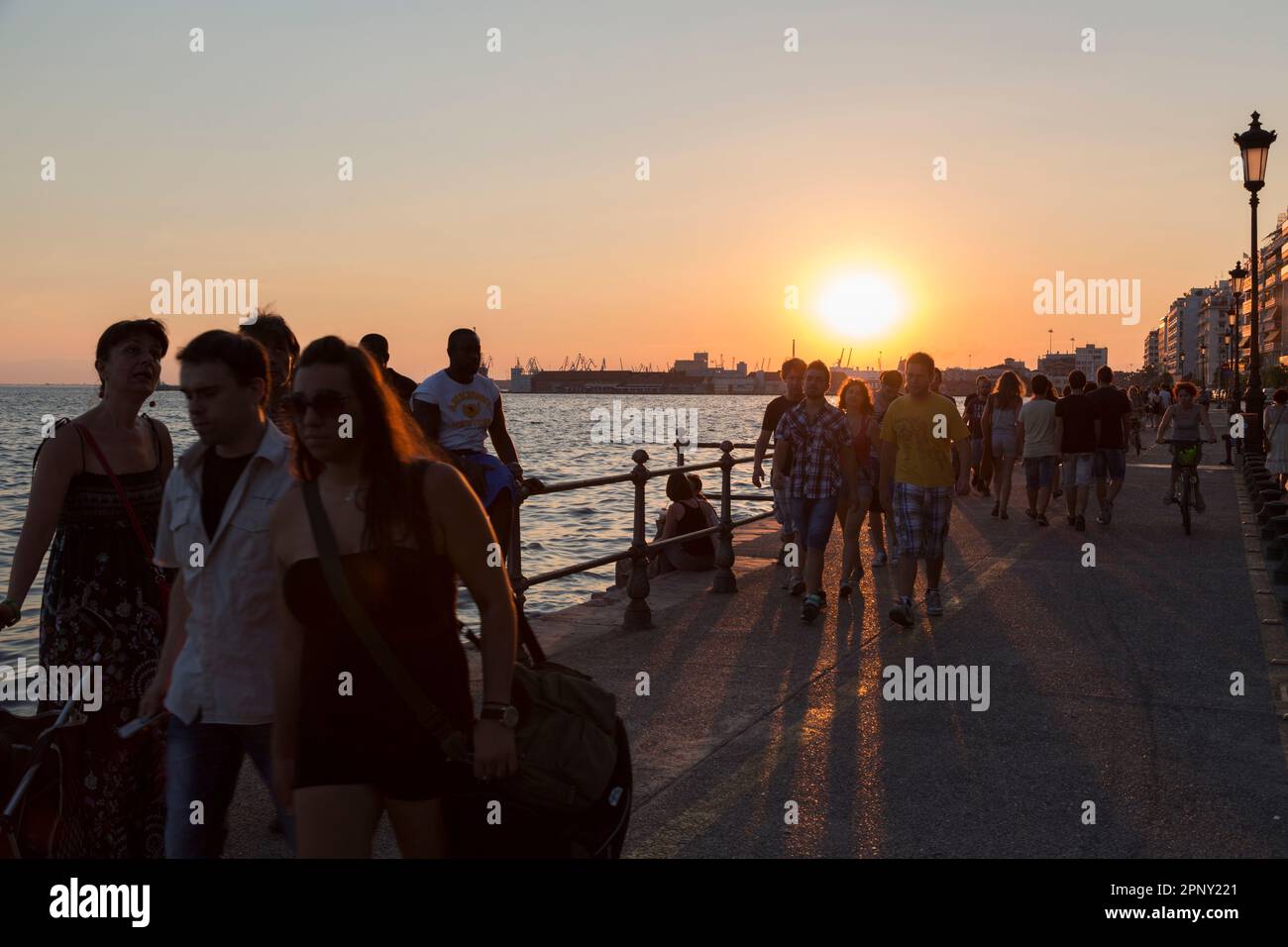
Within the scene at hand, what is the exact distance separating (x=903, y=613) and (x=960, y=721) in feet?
8.37

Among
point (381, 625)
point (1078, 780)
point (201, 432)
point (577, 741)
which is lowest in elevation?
point (1078, 780)

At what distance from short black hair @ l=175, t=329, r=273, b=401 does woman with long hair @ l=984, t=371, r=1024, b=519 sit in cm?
1444

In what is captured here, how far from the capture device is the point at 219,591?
3342mm

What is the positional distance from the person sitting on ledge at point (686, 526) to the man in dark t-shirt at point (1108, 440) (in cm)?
582

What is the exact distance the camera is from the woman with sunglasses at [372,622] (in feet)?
9.43

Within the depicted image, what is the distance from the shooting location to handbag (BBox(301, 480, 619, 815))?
2.85 m

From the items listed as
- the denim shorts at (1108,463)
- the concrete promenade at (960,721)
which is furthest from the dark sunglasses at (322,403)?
the denim shorts at (1108,463)

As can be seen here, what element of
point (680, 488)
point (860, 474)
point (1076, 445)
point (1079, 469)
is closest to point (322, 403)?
point (860, 474)

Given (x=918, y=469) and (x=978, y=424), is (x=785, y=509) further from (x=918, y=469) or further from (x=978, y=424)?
(x=978, y=424)

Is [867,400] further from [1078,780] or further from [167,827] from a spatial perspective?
[167,827]
